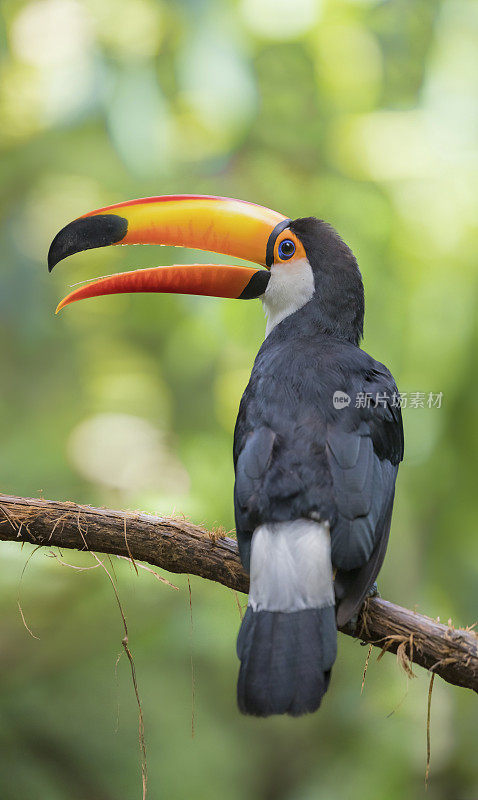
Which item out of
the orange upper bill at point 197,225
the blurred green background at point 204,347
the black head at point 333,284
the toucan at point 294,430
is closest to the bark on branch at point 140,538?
the toucan at point 294,430

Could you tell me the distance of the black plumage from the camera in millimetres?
2119

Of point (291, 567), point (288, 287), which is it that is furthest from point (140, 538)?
point (288, 287)

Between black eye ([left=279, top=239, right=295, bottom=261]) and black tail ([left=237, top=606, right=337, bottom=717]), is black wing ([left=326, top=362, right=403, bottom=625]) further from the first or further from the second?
black eye ([left=279, top=239, right=295, bottom=261])

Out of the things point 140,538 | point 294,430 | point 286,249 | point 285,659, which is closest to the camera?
point 285,659

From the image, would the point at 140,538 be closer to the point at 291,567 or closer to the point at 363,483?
the point at 291,567

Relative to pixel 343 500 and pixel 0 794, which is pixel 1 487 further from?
pixel 343 500

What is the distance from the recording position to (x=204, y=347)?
4648 millimetres

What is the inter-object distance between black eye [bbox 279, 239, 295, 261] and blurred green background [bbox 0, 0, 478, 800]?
58.4 inches

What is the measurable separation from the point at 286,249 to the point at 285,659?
64.0 inches

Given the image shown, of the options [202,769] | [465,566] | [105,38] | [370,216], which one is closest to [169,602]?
[202,769]

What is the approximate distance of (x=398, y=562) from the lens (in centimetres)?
466

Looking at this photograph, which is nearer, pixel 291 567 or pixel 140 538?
pixel 291 567

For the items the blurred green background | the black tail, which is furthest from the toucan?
the blurred green background

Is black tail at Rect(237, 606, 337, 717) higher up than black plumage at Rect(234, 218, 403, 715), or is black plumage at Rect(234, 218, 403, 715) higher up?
black plumage at Rect(234, 218, 403, 715)
